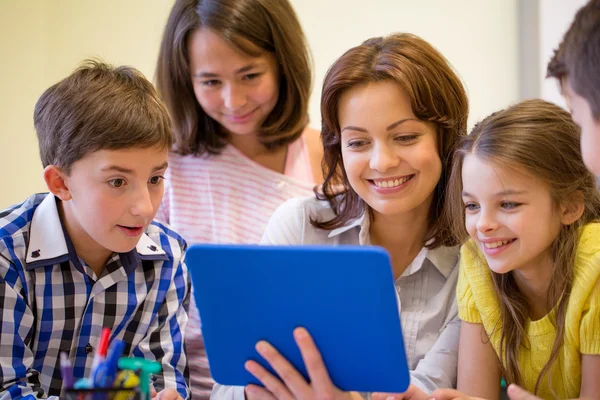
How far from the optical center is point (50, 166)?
52.5 inches

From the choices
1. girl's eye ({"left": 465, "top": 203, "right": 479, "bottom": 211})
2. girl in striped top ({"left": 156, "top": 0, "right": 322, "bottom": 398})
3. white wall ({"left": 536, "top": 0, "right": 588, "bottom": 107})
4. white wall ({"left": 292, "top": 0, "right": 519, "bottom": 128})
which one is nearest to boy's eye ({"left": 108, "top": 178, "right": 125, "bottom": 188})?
girl in striped top ({"left": 156, "top": 0, "right": 322, "bottom": 398})

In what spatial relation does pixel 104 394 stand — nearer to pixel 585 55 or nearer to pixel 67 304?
pixel 67 304

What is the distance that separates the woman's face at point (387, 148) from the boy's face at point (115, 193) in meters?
0.36

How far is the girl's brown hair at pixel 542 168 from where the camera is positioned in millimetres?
1201

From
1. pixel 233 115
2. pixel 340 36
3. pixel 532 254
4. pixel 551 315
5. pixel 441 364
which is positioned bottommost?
pixel 441 364

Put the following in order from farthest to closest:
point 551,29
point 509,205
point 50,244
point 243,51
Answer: point 551,29, point 243,51, point 50,244, point 509,205

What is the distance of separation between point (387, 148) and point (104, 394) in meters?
0.77

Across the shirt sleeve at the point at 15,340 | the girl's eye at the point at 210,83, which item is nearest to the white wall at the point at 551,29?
the girl's eye at the point at 210,83

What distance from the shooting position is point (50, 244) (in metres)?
1.31

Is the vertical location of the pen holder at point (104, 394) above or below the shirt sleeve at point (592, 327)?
above

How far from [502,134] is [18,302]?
866 mm

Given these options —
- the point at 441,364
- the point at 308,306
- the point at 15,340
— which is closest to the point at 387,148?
the point at 441,364

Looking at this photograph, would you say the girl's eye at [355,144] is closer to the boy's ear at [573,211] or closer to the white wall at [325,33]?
the boy's ear at [573,211]

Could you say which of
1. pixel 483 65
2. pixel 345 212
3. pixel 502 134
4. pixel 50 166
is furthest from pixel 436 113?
pixel 483 65
